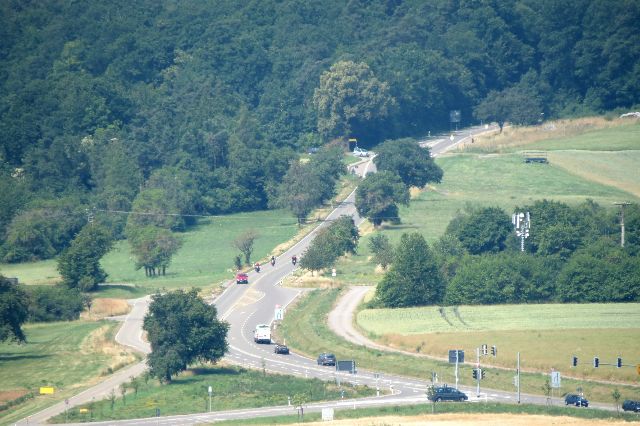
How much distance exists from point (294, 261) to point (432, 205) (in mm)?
27783

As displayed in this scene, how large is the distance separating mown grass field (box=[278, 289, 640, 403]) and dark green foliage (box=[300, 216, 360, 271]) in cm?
1367

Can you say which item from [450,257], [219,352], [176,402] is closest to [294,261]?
[450,257]

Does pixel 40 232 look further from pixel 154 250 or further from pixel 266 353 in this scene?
pixel 266 353

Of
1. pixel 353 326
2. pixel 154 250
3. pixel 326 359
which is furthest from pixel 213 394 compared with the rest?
pixel 154 250

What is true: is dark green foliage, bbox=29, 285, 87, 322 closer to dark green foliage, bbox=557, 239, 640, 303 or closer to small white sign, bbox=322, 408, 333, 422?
dark green foliage, bbox=557, 239, 640, 303

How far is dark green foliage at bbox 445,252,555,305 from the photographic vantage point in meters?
142

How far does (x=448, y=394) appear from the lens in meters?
105

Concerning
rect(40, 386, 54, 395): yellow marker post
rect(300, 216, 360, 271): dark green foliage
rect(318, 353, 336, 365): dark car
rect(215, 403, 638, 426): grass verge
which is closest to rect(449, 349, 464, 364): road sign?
rect(215, 403, 638, 426): grass verge

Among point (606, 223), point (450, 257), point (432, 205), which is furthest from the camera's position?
point (432, 205)

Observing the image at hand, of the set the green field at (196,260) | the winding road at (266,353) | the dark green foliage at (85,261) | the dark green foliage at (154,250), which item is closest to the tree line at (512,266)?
the winding road at (266,353)

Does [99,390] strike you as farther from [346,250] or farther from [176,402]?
[346,250]

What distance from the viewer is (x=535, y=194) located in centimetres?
19238

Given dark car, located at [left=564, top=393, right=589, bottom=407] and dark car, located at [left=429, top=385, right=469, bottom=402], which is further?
dark car, located at [left=429, top=385, right=469, bottom=402]

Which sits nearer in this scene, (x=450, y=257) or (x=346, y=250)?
(x=450, y=257)
